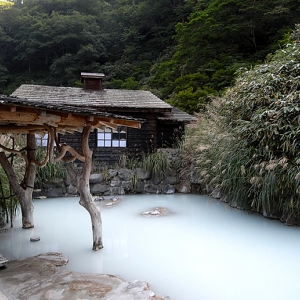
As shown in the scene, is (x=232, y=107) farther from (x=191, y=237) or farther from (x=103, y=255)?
(x=103, y=255)

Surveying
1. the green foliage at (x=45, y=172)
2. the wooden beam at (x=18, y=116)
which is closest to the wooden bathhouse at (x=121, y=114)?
the green foliage at (x=45, y=172)

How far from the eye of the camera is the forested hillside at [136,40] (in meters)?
15.2

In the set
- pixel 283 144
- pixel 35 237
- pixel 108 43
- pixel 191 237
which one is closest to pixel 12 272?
pixel 35 237

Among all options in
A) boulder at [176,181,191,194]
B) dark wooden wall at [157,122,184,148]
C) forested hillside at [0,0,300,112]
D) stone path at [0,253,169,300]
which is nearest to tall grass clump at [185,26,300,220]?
boulder at [176,181,191,194]

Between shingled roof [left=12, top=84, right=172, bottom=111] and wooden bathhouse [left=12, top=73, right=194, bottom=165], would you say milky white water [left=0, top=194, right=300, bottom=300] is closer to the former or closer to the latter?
wooden bathhouse [left=12, top=73, right=194, bottom=165]

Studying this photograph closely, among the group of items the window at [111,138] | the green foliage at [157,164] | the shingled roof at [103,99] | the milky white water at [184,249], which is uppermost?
the shingled roof at [103,99]

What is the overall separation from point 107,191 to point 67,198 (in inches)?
46.6

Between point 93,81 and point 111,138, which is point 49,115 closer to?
point 111,138

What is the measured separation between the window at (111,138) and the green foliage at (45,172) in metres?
2.39

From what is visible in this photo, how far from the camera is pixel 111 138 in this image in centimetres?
1057

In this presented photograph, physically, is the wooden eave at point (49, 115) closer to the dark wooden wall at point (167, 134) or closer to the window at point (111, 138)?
the window at point (111, 138)

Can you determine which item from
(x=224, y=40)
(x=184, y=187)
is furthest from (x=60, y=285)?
(x=224, y=40)

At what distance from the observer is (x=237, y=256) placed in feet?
13.3

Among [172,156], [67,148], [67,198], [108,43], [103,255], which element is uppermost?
[108,43]
